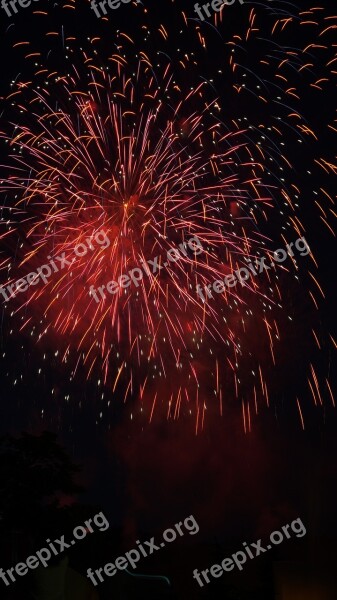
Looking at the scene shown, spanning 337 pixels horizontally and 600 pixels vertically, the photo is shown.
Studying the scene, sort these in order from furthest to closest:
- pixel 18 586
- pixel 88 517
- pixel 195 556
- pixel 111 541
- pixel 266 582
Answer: pixel 195 556, pixel 266 582, pixel 111 541, pixel 88 517, pixel 18 586

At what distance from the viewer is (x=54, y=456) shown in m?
15.2

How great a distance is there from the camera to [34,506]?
14.1 metres

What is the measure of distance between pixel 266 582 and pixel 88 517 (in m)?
8.57

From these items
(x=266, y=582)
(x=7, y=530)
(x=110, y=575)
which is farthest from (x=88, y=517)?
(x=266, y=582)

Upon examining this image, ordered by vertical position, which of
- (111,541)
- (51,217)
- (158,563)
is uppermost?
(51,217)

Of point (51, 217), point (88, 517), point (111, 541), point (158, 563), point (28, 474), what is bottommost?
point (158, 563)

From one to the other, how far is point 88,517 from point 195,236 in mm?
5258

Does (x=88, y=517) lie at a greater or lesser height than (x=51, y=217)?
lesser

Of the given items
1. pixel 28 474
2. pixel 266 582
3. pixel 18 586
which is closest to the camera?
pixel 18 586

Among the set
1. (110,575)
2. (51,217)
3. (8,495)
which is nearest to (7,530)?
(8,495)

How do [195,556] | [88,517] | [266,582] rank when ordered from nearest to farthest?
[88,517] < [266,582] < [195,556]

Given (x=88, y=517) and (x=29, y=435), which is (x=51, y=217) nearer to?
(x=29, y=435)

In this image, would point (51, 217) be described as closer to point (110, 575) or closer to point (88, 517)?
point (88, 517)

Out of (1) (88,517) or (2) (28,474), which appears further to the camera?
(1) (88,517)
